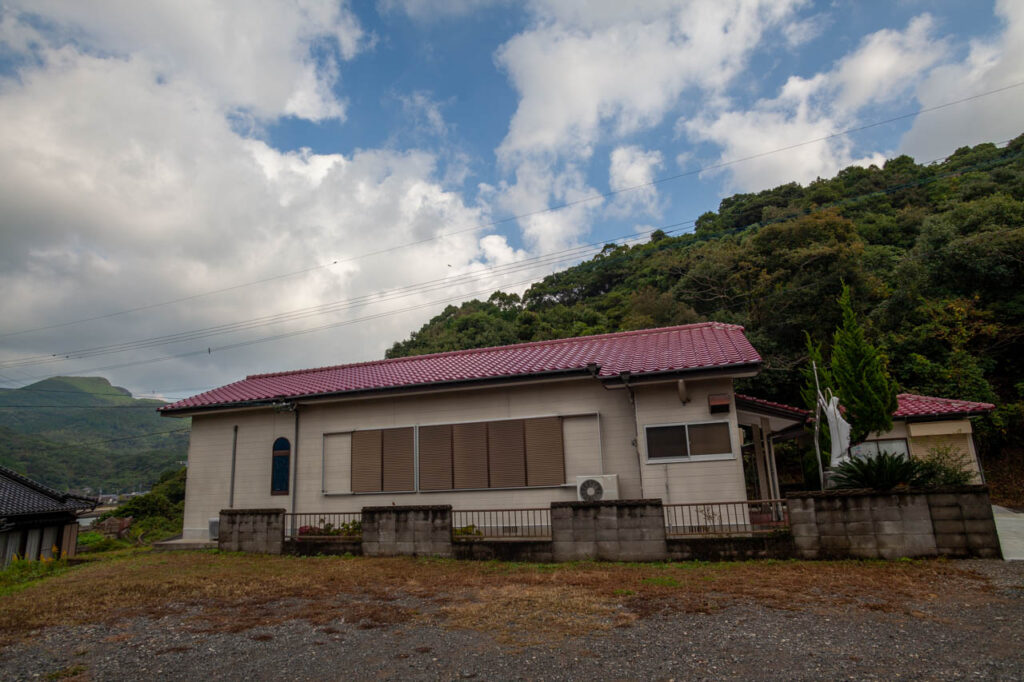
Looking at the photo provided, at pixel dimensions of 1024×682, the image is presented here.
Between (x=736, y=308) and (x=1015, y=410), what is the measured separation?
1234 centimetres

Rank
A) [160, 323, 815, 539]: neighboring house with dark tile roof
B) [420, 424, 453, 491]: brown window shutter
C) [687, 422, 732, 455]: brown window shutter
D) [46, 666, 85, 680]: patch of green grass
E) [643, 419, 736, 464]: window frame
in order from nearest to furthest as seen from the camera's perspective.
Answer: [46, 666, 85, 680]: patch of green grass
[643, 419, 736, 464]: window frame
[687, 422, 732, 455]: brown window shutter
[160, 323, 815, 539]: neighboring house with dark tile roof
[420, 424, 453, 491]: brown window shutter

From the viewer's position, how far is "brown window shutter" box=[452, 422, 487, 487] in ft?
37.7

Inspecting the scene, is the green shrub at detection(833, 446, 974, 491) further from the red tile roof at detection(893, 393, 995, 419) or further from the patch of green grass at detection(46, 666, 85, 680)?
→ the patch of green grass at detection(46, 666, 85, 680)

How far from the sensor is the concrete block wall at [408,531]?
9344mm

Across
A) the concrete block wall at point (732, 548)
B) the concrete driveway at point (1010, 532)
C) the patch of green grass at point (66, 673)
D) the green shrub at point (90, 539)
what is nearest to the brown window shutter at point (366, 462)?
the concrete block wall at point (732, 548)

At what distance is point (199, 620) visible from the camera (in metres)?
5.90

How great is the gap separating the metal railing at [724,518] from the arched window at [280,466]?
8.39 metres

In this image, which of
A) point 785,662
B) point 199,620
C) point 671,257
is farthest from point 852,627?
point 671,257

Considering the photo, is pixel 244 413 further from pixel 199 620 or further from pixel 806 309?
pixel 806 309

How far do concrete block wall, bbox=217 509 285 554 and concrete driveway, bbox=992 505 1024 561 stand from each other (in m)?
11.2

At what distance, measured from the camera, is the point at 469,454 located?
458 inches

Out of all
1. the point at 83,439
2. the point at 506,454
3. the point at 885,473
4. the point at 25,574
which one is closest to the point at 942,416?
the point at 885,473

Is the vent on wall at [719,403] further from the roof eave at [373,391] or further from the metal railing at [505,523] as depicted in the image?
the metal railing at [505,523]

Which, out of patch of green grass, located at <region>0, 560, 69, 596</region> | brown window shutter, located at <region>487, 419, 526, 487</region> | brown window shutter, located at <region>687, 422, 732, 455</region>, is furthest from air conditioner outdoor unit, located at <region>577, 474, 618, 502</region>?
patch of green grass, located at <region>0, 560, 69, 596</region>
